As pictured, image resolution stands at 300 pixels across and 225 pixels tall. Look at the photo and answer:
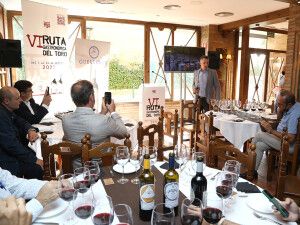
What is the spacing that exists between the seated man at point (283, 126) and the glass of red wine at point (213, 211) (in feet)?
8.51

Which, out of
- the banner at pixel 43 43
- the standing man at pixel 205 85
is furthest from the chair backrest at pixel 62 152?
the standing man at pixel 205 85

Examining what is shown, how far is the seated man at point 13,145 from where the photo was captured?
238 centimetres

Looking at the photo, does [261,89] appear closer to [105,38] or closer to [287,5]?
[287,5]

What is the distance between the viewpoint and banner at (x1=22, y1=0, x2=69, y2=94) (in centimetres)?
470

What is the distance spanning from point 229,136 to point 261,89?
6109 mm

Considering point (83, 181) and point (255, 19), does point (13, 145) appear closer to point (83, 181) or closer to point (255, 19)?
point (83, 181)

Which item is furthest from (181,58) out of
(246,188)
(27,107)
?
(246,188)

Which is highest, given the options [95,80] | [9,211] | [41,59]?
[41,59]

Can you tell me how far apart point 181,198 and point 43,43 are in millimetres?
4323

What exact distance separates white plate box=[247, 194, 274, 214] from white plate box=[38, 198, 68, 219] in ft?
3.10

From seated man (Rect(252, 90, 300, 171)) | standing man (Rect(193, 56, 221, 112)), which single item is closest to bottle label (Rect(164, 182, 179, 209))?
seated man (Rect(252, 90, 300, 171))

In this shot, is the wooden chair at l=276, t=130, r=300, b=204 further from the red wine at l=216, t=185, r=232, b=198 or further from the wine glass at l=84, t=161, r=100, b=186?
the wine glass at l=84, t=161, r=100, b=186

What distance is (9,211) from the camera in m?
1.06

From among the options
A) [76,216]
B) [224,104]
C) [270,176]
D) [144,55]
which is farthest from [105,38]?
[76,216]
